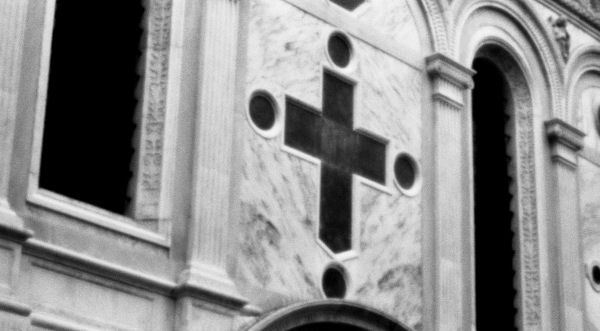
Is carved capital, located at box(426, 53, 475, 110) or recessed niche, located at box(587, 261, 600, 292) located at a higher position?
carved capital, located at box(426, 53, 475, 110)

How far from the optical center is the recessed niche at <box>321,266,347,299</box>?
47.6ft

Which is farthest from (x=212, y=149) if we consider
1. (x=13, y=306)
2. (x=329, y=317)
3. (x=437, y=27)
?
(x=437, y=27)

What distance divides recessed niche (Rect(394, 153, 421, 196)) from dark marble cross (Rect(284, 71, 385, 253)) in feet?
0.90

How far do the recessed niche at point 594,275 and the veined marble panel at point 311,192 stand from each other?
10.9 feet

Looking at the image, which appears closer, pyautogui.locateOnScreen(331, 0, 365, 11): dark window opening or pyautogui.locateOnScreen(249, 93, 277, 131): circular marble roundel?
pyautogui.locateOnScreen(249, 93, 277, 131): circular marble roundel

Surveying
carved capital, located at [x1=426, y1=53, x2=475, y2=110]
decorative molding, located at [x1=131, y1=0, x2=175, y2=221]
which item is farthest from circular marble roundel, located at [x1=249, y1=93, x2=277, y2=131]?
carved capital, located at [x1=426, y1=53, x2=475, y2=110]

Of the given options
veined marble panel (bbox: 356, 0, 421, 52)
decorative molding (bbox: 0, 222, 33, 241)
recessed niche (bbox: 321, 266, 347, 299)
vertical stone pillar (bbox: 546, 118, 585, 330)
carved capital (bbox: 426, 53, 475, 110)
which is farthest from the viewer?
vertical stone pillar (bbox: 546, 118, 585, 330)

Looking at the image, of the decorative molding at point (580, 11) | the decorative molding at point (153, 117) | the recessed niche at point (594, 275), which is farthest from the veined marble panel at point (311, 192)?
the recessed niche at point (594, 275)

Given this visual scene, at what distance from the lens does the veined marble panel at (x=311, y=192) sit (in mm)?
13938

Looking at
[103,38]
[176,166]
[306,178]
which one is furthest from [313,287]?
[103,38]

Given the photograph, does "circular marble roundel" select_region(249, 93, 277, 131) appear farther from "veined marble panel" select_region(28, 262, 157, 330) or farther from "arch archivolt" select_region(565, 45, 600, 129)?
"arch archivolt" select_region(565, 45, 600, 129)

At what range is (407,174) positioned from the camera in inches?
631

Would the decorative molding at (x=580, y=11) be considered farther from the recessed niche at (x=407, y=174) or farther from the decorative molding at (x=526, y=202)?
the recessed niche at (x=407, y=174)

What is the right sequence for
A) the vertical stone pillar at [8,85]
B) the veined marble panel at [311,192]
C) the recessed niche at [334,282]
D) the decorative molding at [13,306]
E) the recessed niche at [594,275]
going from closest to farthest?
the decorative molding at [13,306]
the vertical stone pillar at [8,85]
the veined marble panel at [311,192]
the recessed niche at [334,282]
the recessed niche at [594,275]
